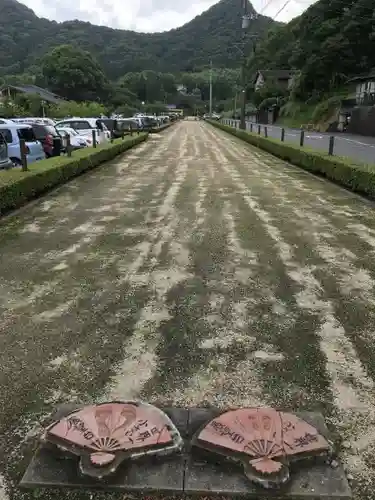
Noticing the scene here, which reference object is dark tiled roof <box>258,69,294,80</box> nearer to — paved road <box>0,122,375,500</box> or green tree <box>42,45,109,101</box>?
green tree <box>42,45,109,101</box>

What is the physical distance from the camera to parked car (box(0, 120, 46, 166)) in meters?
11.5

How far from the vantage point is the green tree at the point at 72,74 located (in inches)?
2864

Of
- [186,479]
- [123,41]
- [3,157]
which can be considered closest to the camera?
[186,479]

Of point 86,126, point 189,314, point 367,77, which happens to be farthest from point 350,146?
point 367,77

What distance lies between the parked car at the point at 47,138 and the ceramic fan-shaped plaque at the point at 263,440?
13248 mm

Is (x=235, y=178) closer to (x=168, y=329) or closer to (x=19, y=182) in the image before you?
(x=19, y=182)

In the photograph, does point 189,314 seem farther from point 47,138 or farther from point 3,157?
point 47,138

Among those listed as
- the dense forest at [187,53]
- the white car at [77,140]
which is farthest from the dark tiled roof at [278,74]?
the white car at [77,140]

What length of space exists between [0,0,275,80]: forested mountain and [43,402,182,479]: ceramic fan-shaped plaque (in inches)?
2515

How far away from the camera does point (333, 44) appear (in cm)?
4784

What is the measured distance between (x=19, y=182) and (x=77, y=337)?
557cm

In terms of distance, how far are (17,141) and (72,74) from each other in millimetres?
68530

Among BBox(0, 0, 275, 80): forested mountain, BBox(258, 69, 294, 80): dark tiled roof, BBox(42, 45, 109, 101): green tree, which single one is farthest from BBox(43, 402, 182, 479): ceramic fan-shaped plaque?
BBox(258, 69, 294, 80): dark tiled roof

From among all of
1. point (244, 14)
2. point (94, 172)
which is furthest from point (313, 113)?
point (94, 172)
